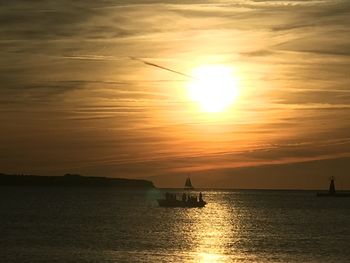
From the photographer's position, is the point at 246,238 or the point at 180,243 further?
the point at 246,238

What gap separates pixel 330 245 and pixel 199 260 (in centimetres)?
2155

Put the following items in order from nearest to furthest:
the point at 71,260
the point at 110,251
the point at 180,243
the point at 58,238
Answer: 1. the point at 71,260
2. the point at 110,251
3. the point at 180,243
4. the point at 58,238

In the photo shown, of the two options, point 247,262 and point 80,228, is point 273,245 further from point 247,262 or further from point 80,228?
point 80,228

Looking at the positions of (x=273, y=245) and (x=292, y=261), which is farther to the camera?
(x=273, y=245)

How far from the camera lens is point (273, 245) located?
7300 centimetres

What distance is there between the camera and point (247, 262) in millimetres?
57781

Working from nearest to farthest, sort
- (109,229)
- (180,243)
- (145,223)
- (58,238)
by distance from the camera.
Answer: (180,243)
(58,238)
(109,229)
(145,223)

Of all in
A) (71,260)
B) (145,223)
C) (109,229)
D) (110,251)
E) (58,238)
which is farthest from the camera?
(145,223)

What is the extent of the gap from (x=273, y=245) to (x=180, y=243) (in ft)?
28.6

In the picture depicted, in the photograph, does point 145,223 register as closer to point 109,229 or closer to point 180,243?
point 109,229

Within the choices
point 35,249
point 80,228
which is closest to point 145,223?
point 80,228

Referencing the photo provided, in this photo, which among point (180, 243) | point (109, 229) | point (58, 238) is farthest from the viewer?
point (109, 229)

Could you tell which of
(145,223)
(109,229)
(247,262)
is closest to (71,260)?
(247,262)

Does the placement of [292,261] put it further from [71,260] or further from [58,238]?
[58,238]
